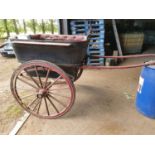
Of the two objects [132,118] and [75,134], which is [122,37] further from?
[75,134]

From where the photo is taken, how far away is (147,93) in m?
2.21

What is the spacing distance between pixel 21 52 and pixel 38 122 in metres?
0.89

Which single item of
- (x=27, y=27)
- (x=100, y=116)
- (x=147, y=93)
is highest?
(x=27, y=27)

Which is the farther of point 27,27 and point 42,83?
point 27,27

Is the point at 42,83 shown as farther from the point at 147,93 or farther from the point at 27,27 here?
the point at 27,27

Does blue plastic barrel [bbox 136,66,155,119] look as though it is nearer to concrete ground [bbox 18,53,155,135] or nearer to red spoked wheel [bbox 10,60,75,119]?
concrete ground [bbox 18,53,155,135]

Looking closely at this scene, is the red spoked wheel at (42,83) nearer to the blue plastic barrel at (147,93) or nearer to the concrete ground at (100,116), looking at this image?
the concrete ground at (100,116)

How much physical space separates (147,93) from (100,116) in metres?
0.66

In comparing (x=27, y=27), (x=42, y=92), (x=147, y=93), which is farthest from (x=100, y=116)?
(x=27, y=27)

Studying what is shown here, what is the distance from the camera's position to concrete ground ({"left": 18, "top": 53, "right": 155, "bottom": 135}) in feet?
7.02

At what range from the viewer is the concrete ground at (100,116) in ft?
7.02

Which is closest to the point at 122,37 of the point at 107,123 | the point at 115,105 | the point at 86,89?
the point at 86,89

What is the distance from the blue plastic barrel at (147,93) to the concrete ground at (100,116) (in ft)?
0.34

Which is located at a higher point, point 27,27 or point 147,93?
point 27,27
